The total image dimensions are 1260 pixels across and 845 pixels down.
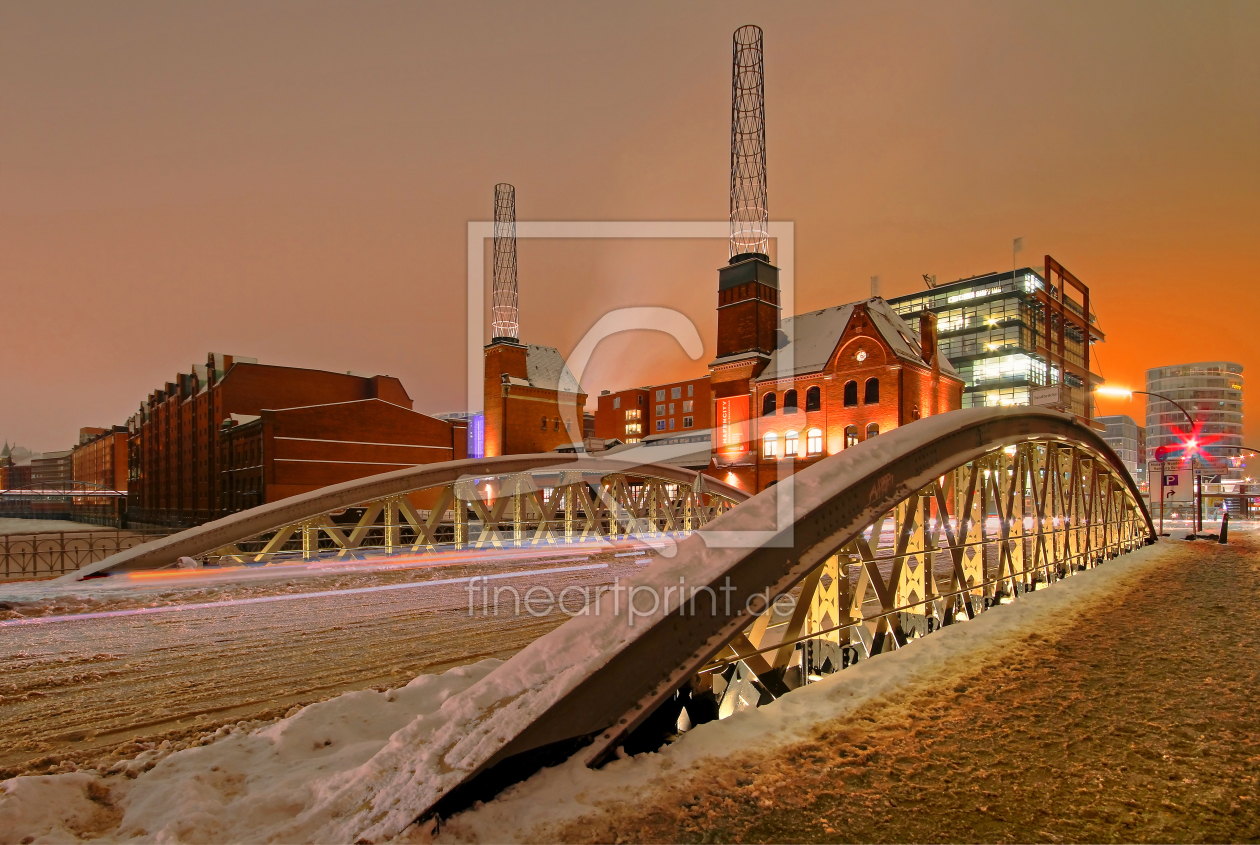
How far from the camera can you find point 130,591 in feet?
30.1

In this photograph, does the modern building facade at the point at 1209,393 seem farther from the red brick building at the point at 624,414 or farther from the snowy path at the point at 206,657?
the snowy path at the point at 206,657

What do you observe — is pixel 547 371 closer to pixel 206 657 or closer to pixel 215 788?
pixel 206 657

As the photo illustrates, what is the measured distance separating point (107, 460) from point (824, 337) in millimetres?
95323

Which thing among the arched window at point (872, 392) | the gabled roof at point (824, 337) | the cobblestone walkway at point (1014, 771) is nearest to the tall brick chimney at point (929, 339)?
the gabled roof at point (824, 337)

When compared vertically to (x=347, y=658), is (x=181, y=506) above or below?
below

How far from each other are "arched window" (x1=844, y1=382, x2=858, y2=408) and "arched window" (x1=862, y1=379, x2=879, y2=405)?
2.46ft

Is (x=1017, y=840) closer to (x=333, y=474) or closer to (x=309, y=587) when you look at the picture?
(x=309, y=587)

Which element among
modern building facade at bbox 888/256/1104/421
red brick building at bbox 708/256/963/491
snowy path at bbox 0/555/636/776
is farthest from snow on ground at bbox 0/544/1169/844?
modern building facade at bbox 888/256/1104/421

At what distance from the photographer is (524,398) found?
185ft

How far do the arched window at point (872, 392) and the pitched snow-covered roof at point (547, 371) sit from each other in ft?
89.7

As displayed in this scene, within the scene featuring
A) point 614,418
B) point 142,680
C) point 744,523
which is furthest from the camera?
point 614,418

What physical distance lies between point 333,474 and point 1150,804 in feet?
139

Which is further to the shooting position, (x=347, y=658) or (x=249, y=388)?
(x=249, y=388)

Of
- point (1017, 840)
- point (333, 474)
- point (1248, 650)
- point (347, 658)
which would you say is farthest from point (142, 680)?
point (333, 474)
